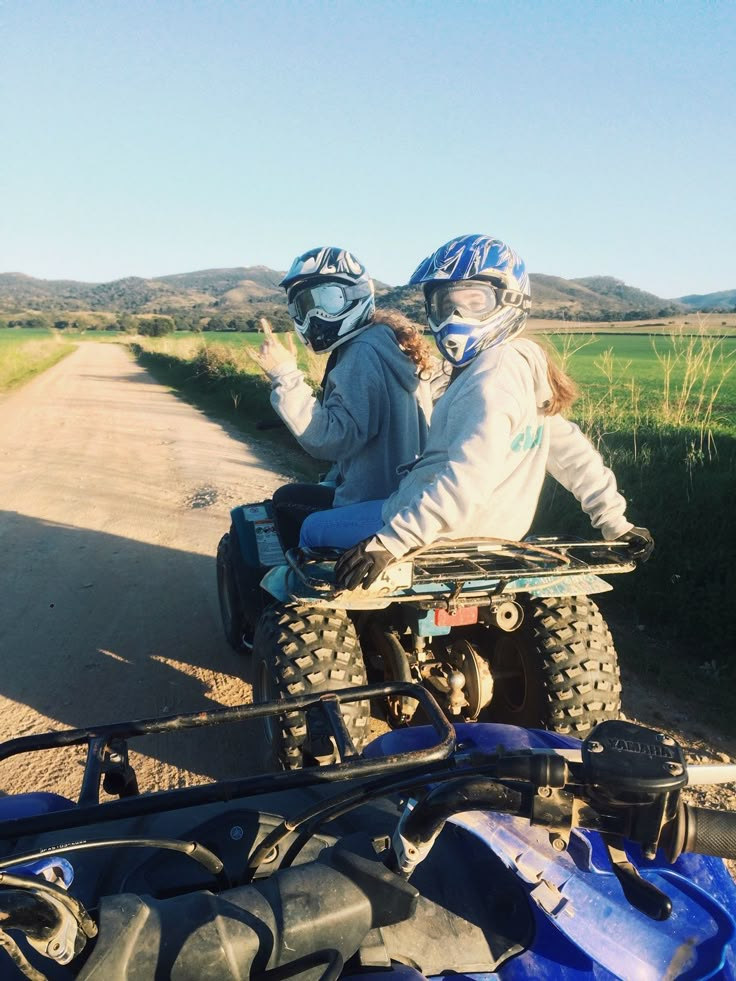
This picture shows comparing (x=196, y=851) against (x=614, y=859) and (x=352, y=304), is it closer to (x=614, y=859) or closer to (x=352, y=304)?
(x=614, y=859)

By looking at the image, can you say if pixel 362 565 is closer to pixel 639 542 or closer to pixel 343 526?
pixel 343 526

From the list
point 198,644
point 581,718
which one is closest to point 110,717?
point 198,644

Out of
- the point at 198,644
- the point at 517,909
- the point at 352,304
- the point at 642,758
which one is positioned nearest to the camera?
the point at 642,758

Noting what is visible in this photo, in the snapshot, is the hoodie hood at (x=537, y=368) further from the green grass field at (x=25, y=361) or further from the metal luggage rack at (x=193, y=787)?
the green grass field at (x=25, y=361)

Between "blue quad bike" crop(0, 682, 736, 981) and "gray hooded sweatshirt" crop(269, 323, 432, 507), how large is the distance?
5.75 feet

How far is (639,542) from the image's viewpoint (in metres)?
3.26

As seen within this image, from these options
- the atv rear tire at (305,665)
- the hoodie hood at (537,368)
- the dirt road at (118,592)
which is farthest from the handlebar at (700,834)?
the dirt road at (118,592)

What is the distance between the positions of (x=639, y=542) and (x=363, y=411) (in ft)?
4.48

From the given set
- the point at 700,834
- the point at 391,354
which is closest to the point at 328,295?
the point at 391,354

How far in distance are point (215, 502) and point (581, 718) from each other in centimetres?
640

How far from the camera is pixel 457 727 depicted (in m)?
Result: 1.97

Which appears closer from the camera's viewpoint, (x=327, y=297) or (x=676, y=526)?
(x=327, y=297)

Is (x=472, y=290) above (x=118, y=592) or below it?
above

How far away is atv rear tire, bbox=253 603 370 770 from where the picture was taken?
2.88m
